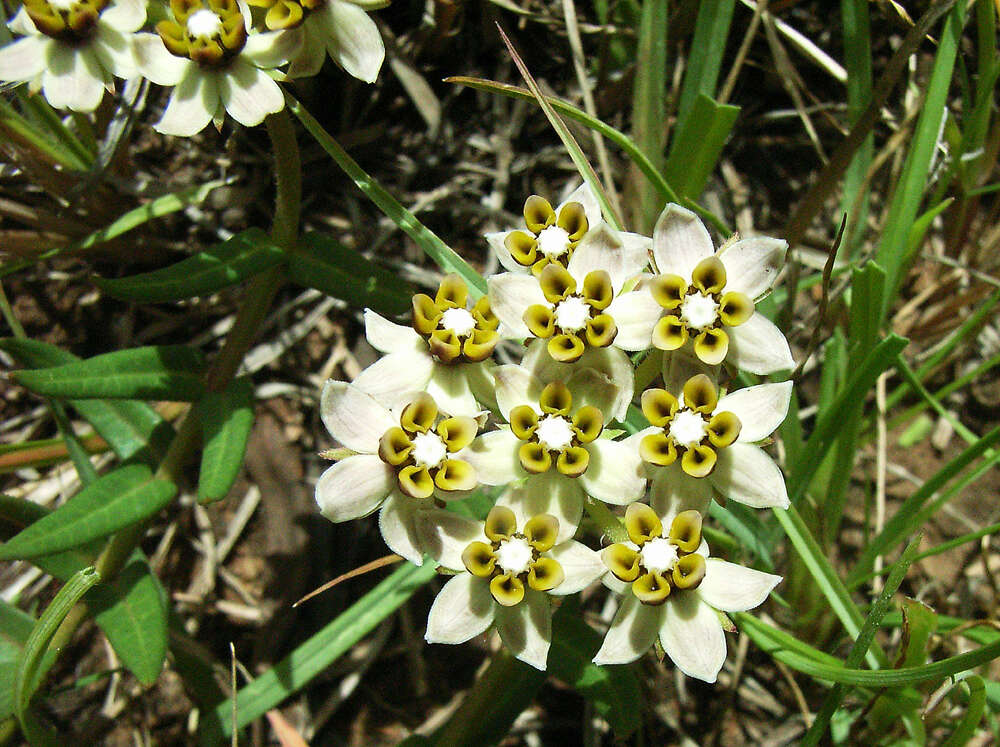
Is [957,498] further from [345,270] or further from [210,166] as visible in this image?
[210,166]

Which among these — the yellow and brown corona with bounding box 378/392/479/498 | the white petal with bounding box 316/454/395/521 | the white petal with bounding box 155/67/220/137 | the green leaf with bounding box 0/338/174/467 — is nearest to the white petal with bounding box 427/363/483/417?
the yellow and brown corona with bounding box 378/392/479/498

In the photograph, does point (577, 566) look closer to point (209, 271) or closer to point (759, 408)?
point (759, 408)

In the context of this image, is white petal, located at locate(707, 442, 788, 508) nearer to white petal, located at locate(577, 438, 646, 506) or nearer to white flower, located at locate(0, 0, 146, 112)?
white petal, located at locate(577, 438, 646, 506)

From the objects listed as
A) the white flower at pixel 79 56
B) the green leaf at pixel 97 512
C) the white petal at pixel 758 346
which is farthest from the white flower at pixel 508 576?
the white flower at pixel 79 56

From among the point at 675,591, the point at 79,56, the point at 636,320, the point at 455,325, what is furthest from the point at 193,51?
the point at 675,591

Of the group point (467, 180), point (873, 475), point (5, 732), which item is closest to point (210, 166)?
point (467, 180)
